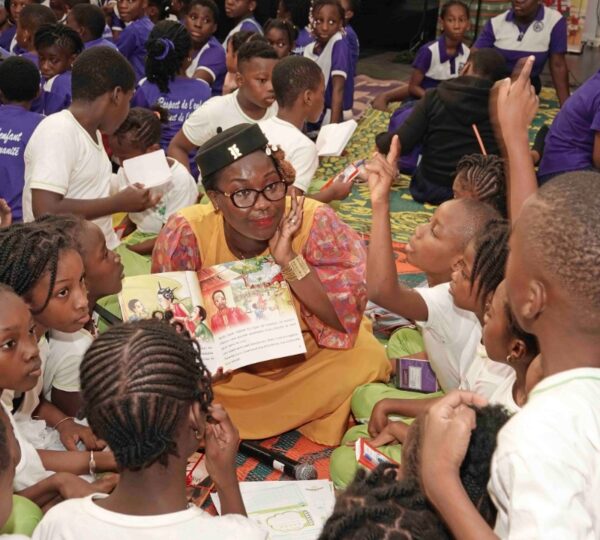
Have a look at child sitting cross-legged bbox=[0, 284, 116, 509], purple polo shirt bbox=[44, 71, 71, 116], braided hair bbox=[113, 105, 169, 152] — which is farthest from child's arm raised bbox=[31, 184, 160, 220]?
purple polo shirt bbox=[44, 71, 71, 116]

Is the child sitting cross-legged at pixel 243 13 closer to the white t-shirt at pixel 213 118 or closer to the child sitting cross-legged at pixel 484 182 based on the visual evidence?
the white t-shirt at pixel 213 118

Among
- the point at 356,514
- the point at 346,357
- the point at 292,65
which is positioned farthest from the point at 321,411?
the point at 292,65

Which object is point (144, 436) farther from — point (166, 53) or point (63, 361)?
point (166, 53)

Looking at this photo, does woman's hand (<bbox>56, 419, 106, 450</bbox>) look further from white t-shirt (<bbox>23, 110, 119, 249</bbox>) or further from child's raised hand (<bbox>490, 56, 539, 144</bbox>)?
child's raised hand (<bbox>490, 56, 539, 144</bbox>)

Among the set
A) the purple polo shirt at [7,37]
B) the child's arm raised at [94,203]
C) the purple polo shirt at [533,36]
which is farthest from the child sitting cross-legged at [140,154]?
the purple polo shirt at [533,36]

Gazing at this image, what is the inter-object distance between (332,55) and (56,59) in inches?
86.8

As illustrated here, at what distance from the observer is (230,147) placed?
2.72 meters

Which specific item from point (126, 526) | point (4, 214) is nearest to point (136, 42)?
point (4, 214)

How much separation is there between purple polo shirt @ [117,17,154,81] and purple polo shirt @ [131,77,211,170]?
4.91ft

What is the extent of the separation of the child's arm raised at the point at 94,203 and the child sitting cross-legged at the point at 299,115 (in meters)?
0.70

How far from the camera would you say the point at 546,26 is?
6934mm

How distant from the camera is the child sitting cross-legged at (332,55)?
6.39 meters

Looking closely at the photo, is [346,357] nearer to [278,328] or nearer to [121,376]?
[278,328]

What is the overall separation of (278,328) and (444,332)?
55cm
